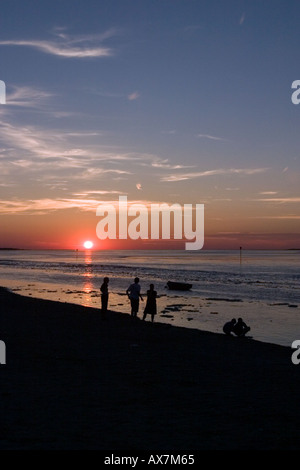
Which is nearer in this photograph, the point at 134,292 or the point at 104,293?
the point at 104,293

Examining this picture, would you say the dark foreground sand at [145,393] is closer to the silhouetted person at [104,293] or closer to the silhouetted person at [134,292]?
the silhouetted person at [104,293]

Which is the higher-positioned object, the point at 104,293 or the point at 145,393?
the point at 104,293

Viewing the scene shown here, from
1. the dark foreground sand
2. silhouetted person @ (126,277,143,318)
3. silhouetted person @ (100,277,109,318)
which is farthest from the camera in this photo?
silhouetted person @ (126,277,143,318)

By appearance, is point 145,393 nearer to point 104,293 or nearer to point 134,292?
point 104,293

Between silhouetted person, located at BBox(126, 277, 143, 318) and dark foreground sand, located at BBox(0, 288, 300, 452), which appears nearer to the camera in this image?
dark foreground sand, located at BBox(0, 288, 300, 452)

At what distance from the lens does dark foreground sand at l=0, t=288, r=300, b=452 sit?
750 centimetres

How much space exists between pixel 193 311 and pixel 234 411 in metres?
23.7

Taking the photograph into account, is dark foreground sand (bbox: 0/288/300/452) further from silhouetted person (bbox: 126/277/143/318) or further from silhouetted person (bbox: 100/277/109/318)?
silhouetted person (bbox: 126/277/143/318)

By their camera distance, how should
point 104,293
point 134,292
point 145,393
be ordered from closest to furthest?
point 145,393, point 104,293, point 134,292

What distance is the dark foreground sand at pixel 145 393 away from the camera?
7501 mm

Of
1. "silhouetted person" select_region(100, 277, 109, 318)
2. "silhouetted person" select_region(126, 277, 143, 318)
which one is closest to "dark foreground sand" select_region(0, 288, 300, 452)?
"silhouetted person" select_region(100, 277, 109, 318)

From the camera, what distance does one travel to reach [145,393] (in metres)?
10.1

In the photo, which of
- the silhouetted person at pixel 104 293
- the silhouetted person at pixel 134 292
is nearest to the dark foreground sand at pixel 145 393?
the silhouetted person at pixel 104 293

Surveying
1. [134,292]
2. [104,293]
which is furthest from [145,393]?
[134,292]
